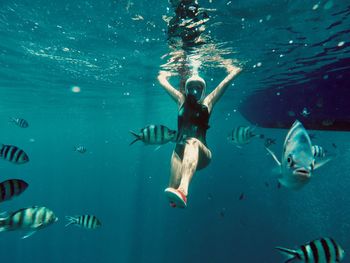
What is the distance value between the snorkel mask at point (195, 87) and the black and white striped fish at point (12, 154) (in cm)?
454

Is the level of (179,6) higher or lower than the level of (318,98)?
higher

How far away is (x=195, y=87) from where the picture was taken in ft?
25.7

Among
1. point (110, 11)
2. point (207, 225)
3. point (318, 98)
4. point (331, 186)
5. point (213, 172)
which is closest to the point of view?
point (110, 11)

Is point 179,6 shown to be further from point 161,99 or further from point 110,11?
point 161,99

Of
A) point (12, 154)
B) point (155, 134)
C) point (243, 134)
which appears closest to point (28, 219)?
point (12, 154)

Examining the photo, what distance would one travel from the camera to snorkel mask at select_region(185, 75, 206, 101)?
25.1ft

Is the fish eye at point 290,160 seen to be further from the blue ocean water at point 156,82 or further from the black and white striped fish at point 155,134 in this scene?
the black and white striped fish at point 155,134

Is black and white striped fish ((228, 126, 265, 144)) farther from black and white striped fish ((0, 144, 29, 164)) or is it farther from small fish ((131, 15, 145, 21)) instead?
small fish ((131, 15, 145, 21))

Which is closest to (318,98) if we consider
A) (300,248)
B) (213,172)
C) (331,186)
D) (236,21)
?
(236,21)

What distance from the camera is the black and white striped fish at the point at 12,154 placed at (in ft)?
19.5

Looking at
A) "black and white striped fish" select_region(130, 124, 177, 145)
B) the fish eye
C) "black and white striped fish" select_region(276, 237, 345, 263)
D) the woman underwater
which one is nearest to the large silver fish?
the fish eye

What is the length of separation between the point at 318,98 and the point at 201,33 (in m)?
7.84

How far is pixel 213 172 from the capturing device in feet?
172

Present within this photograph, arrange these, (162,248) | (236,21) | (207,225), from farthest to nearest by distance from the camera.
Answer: (162,248)
(207,225)
(236,21)
